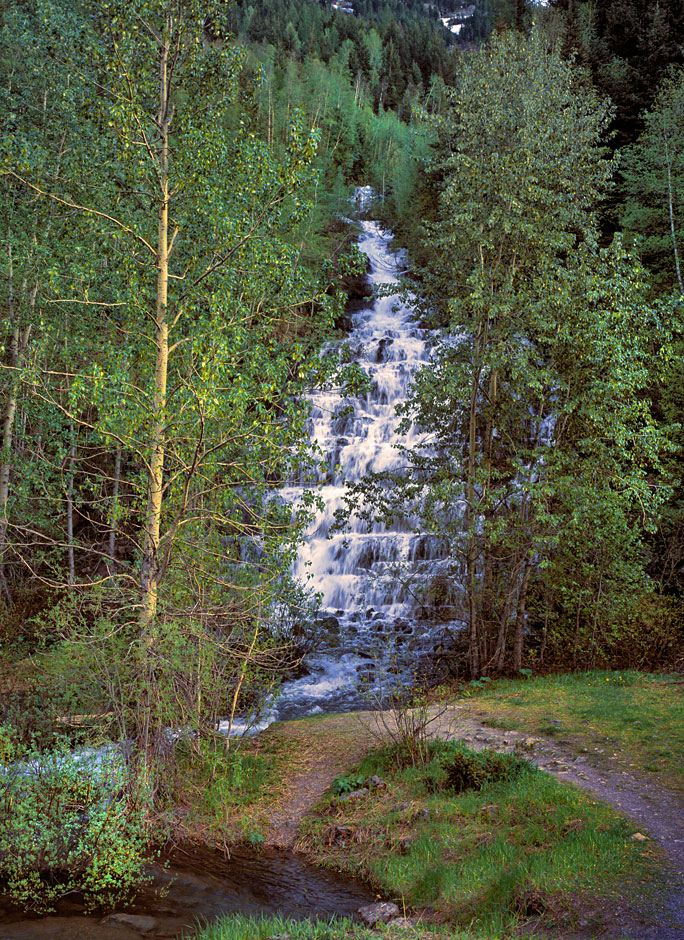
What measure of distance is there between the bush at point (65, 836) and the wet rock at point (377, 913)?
2239 mm

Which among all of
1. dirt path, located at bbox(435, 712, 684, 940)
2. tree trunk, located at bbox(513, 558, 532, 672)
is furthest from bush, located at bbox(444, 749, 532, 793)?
tree trunk, located at bbox(513, 558, 532, 672)

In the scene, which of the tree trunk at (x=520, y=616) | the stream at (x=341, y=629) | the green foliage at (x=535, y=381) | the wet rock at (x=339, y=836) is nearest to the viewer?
the stream at (x=341, y=629)

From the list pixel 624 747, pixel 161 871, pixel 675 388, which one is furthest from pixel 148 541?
pixel 675 388

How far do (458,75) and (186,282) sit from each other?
11.1 meters

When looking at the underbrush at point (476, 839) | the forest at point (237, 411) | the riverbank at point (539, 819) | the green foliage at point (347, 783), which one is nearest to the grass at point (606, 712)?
the riverbank at point (539, 819)

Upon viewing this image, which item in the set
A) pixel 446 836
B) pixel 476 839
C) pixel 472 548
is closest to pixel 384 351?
pixel 472 548

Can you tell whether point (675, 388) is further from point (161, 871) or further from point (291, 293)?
point (161, 871)

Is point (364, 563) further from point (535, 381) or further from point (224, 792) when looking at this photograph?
point (224, 792)

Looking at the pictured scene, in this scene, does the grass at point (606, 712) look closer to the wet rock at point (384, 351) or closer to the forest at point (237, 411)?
the forest at point (237, 411)

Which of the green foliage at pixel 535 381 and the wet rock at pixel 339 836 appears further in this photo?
the green foliage at pixel 535 381

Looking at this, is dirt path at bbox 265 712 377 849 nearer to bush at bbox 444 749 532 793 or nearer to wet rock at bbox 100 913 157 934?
bush at bbox 444 749 532 793

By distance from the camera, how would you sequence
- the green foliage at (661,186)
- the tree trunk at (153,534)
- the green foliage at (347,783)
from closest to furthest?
1. the tree trunk at (153,534)
2. the green foliage at (347,783)
3. the green foliage at (661,186)

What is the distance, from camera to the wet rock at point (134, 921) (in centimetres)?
588

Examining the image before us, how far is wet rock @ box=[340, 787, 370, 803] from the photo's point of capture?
8547 mm
